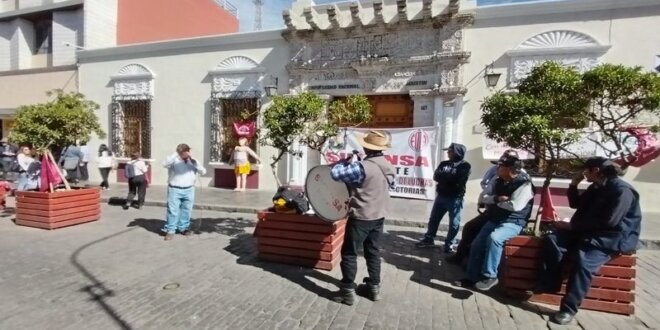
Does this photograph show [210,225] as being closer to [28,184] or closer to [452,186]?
[28,184]

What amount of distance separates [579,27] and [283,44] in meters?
7.34

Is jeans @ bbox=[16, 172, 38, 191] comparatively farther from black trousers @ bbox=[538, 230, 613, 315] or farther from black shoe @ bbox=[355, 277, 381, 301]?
black trousers @ bbox=[538, 230, 613, 315]

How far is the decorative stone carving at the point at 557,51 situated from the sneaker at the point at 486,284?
5951 millimetres

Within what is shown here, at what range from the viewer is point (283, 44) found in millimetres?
11008

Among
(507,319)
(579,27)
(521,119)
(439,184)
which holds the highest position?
(579,27)

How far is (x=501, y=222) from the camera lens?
4.19 metres

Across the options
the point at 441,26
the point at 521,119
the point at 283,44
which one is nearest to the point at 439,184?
the point at 521,119

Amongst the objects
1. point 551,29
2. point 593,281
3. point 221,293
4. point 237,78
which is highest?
point 551,29

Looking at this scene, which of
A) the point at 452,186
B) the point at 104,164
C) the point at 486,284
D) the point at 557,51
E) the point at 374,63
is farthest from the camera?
the point at 104,164

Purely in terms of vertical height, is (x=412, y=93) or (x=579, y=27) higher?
(x=579, y=27)

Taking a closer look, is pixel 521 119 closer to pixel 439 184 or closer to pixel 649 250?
pixel 439 184

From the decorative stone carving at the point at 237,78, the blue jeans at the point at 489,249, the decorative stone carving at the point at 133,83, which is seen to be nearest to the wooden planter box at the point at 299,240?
the blue jeans at the point at 489,249

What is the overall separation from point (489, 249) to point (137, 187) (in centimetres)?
780

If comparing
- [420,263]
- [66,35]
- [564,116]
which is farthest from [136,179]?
[66,35]
